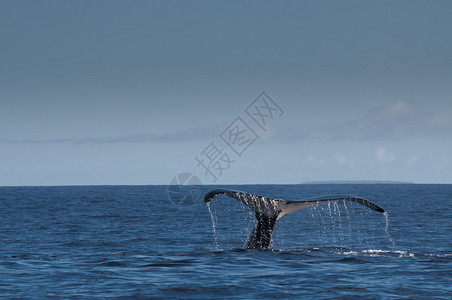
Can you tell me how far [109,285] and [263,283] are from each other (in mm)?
3462

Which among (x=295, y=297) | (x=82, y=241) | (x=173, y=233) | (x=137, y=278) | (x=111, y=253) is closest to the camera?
(x=295, y=297)

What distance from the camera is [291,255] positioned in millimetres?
17766

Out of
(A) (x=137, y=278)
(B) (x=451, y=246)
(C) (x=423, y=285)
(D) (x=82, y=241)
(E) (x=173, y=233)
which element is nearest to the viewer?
(C) (x=423, y=285)

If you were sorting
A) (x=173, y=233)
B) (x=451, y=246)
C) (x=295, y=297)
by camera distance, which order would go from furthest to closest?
(x=173, y=233)
(x=451, y=246)
(x=295, y=297)

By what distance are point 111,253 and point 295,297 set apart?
10052 mm

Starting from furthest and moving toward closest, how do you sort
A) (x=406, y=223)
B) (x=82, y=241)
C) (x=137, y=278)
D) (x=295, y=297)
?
(x=406, y=223)
(x=82, y=241)
(x=137, y=278)
(x=295, y=297)

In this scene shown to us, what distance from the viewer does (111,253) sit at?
20.9 m

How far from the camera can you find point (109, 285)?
13.6 meters

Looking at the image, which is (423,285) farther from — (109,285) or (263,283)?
(109,285)

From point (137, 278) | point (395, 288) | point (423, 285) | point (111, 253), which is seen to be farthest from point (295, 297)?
point (111, 253)

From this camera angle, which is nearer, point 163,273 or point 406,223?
point 163,273

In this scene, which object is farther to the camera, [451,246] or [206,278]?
[451,246]

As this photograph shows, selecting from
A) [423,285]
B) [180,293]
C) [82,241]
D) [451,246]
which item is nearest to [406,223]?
[451,246]

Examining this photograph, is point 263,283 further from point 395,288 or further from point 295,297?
point 395,288
